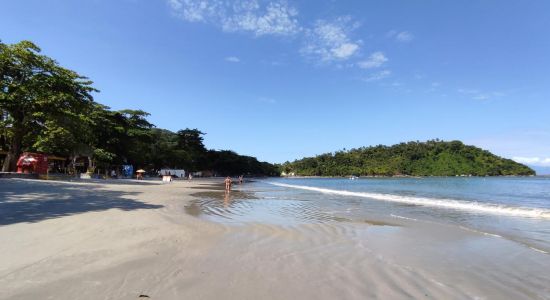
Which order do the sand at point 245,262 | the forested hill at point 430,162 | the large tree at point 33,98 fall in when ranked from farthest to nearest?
the forested hill at point 430,162
the large tree at point 33,98
the sand at point 245,262

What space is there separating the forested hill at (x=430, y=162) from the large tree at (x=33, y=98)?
523 ft

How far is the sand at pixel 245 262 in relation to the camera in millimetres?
4723

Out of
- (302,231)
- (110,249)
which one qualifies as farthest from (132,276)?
(302,231)

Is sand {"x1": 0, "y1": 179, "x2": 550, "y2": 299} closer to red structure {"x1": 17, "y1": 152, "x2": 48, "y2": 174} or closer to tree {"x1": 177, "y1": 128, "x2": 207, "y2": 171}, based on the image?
red structure {"x1": 17, "y1": 152, "x2": 48, "y2": 174}

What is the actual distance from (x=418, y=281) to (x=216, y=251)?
12.5 ft

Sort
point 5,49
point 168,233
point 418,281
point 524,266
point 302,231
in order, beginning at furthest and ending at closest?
point 5,49
point 302,231
point 168,233
point 524,266
point 418,281

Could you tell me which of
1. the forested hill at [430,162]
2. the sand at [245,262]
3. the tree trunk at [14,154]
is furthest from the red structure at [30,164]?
the forested hill at [430,162]

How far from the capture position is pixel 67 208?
12367mm

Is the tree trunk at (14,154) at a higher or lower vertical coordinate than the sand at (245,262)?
higher

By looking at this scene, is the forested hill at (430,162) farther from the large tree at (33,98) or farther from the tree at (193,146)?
the large tree at (33,98)

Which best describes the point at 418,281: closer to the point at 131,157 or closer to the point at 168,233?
the point at 168,233

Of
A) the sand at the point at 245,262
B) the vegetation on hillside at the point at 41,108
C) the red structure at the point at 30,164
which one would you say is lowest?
the sand at the point at 245,262

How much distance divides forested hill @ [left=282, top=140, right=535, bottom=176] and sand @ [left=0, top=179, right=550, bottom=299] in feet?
554

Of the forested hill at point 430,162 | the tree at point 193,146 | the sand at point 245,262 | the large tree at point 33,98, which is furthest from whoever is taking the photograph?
the forested hill at point 430,162
